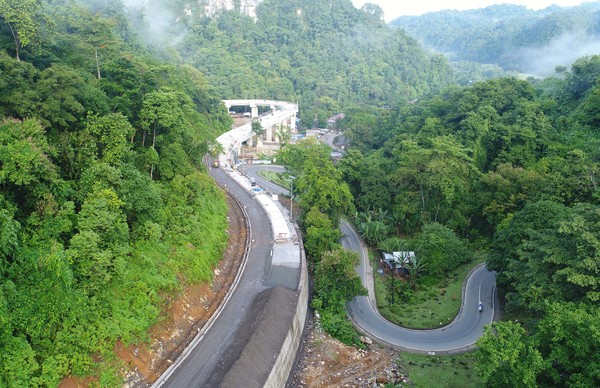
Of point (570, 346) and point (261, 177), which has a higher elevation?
point (261, 177)

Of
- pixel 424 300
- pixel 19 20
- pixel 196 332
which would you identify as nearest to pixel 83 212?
pixel 196 332

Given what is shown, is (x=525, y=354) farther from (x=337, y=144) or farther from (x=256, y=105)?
(x=256, y=105)

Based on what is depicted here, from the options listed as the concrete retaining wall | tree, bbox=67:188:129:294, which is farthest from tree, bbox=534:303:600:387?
tree, bbox=67:188:129:294

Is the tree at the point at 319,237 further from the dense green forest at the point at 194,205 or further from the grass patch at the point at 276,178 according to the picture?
the grass patch at the point at 276,178

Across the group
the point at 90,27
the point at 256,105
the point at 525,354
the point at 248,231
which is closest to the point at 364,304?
the point at 248,231

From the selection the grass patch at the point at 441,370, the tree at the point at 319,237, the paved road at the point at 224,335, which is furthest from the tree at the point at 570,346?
the tree at the point at 319,237

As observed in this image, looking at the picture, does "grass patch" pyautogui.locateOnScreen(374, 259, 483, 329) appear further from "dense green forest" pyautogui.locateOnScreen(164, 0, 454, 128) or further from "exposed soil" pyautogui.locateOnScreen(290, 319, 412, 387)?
"dense green forest" pyautogui.locateOnScreen(164, 0, 454, 128)

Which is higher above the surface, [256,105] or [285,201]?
[256,105]

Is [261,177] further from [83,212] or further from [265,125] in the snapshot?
Result: [83,212]
